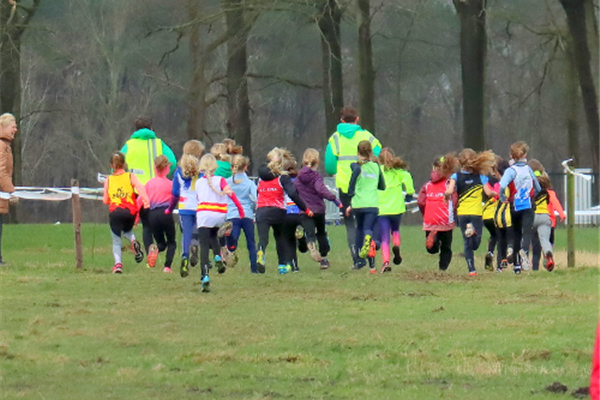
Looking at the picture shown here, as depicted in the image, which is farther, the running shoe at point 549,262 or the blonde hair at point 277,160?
the running shoe at point 549,262

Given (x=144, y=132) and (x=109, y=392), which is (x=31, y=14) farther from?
(x=109, y=392)

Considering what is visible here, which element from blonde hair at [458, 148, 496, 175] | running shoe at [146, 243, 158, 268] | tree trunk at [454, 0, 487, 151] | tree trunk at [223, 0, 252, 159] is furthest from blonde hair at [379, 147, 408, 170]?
tree trunk at [223, 0, 252, 159]

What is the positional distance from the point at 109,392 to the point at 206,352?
163 centimetres

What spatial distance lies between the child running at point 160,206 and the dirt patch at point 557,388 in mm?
9093

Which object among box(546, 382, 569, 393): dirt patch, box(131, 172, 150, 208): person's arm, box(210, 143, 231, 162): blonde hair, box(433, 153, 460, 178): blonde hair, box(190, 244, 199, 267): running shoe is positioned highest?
box(210, 143, 231, 162): blonde hair

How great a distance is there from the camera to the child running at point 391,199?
17938 mm

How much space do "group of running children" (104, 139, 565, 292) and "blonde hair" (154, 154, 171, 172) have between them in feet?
0.04

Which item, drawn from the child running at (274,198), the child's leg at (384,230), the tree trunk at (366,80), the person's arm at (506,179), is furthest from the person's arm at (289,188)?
the tree trunk at (366,80)

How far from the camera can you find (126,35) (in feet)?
195

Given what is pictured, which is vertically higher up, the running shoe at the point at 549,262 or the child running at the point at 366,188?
the child running at the point at 366,188

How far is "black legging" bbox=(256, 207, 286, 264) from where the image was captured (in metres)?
17.2

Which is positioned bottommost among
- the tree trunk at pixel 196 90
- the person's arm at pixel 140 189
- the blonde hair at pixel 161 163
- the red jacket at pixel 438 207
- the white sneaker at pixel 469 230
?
the white sneaker at pixel 469 230

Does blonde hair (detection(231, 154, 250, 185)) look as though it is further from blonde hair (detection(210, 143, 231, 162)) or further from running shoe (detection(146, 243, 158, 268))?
running shoe (detection(146, 243, 158, 268))

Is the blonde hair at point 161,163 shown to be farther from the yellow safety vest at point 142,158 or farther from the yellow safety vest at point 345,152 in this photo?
the yellow safety vest at point 345,152
